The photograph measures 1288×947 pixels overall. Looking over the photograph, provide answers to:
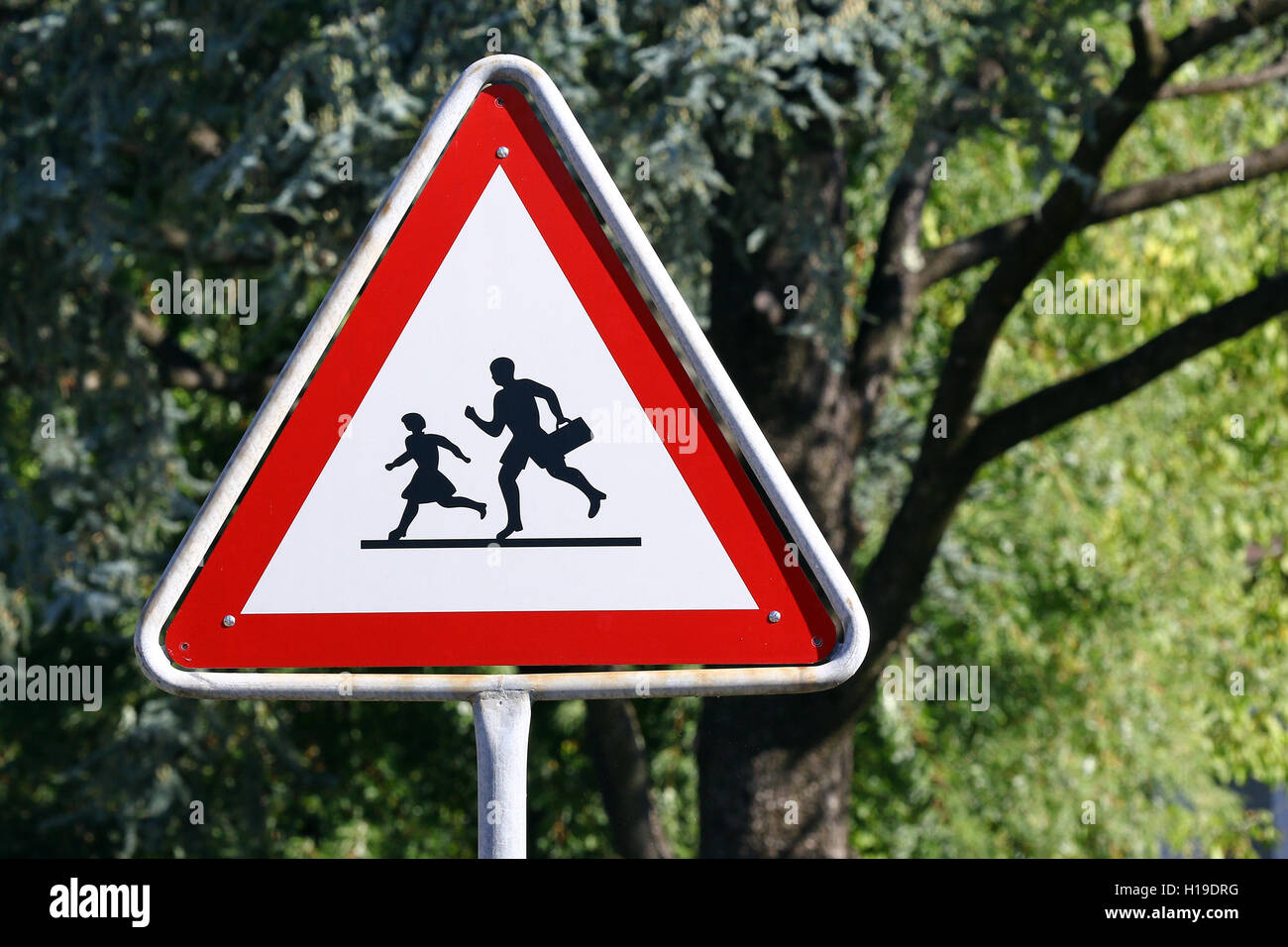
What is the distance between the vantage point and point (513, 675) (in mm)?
1477

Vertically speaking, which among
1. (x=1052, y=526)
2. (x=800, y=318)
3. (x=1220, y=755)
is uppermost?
(x=800, y=318)

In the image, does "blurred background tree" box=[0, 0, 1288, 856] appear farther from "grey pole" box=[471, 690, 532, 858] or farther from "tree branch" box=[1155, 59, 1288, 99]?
"grey pole" box=[471, 690, 532, 858]

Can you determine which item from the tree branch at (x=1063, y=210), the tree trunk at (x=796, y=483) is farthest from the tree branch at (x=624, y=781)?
the tree branch at (x=1063, y=210)

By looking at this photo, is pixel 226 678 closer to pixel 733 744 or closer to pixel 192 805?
pixel 733 744

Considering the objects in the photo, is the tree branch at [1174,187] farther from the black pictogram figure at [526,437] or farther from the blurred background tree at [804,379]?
the black pictogram figure at [526,437]

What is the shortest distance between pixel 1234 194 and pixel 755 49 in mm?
5343

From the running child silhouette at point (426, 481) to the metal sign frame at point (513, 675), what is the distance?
0.16 metres

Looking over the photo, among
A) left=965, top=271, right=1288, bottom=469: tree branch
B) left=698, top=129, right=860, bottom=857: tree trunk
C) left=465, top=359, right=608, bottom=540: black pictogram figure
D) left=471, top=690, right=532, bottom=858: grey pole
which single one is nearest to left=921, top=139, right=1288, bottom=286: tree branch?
left=965, top=271, right=1288, bottom=469: tree branch

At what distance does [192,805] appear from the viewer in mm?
5762

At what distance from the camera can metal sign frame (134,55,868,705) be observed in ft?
5.01

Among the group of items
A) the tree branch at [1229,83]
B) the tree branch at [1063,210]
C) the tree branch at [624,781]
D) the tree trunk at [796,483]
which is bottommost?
the tree branch at [624,781]

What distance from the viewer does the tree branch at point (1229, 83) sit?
5801mm

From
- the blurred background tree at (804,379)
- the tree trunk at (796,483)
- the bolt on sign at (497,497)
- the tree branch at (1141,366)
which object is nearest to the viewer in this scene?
the bolt on sign at (497,497)

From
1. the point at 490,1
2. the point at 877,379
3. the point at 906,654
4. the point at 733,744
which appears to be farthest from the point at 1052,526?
the point at 490,1
